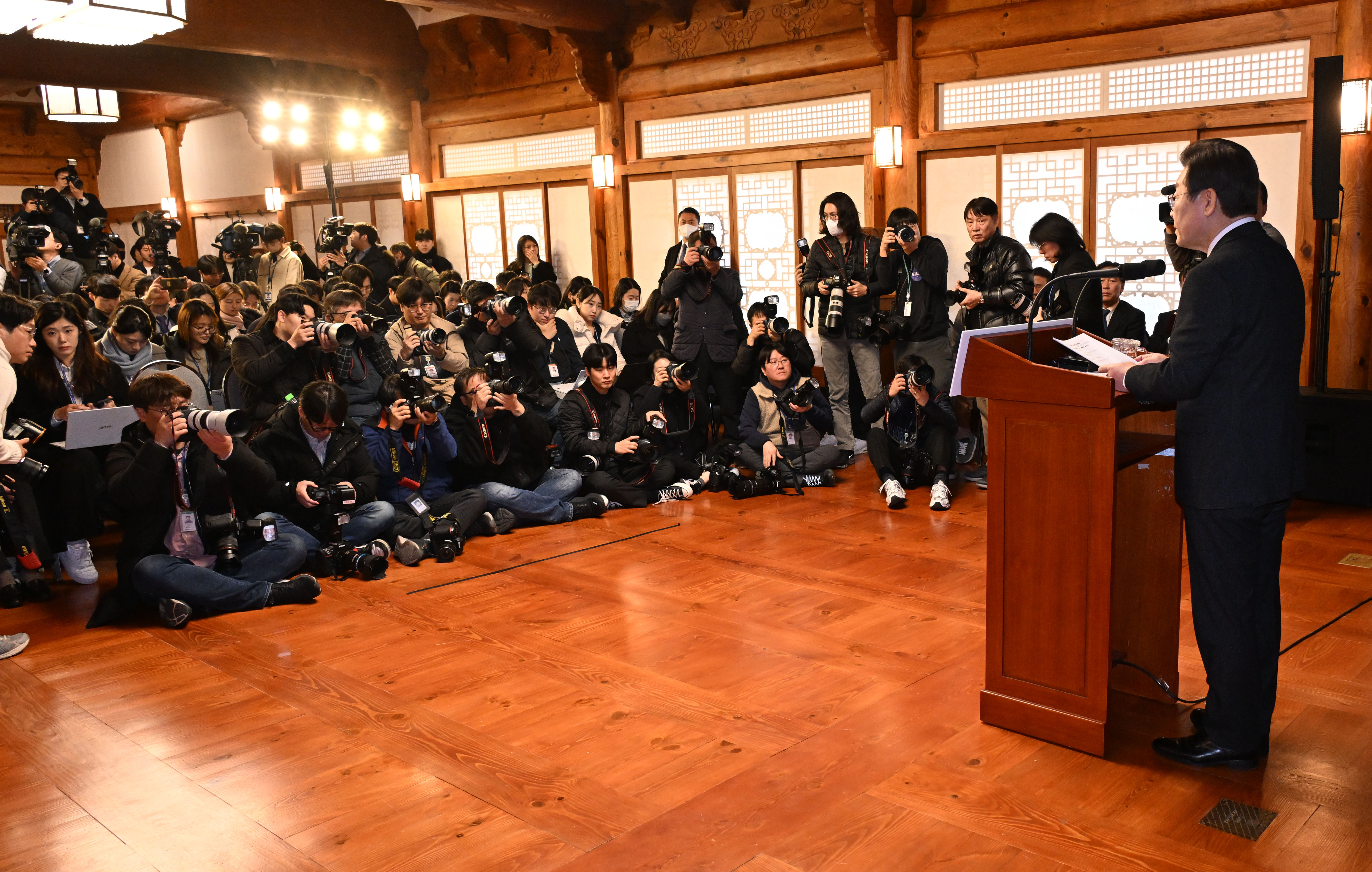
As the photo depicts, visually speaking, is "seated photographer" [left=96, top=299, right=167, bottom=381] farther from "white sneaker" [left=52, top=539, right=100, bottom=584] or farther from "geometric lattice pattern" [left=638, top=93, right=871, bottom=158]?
"geometric lattice pattern" [left=638, top=93, right=871, bottom=158]

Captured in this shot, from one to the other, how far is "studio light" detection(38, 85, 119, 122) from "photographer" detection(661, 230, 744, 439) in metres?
5.77

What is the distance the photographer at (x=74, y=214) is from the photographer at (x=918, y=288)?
5.54m

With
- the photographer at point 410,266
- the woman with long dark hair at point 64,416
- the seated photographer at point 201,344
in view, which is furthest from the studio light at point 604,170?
the woman with long dark hair at point 64,416

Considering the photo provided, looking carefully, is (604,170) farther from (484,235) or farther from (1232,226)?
(1232,226)

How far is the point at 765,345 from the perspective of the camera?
5887mm

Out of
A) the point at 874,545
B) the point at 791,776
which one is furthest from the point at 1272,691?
the point at 874,545

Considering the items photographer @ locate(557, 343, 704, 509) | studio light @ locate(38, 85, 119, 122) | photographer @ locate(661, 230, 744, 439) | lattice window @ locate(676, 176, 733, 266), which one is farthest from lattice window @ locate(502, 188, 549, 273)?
photographer @ locate(557, 343, 704, 509)

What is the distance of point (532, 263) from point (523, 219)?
875mm

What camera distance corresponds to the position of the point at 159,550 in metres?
3.90

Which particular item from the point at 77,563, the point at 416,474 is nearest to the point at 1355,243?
the point at 416,474

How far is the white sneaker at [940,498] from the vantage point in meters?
5.05

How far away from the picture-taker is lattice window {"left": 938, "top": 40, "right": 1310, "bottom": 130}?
529cm

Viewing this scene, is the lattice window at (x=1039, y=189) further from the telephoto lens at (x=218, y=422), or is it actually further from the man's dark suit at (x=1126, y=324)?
the telephoto lens at (x=218, y=422)

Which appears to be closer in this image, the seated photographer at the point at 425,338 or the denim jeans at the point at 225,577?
the denim jeans at the point at 225,577
